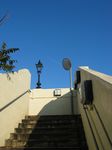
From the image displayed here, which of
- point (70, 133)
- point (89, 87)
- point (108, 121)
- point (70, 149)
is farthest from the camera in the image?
point (70, 133)

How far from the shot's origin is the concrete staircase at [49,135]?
5988 millimetres

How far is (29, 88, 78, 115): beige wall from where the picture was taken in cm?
942

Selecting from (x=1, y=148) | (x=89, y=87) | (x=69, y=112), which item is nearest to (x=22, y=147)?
(x=1, y=148)

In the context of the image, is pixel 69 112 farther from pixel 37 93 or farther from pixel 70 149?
pixel 70 149

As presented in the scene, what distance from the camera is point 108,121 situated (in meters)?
2.68

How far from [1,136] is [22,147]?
57 centimetres

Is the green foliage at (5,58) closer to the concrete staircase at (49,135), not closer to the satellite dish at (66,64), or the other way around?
the concrete staircase at (49,135)

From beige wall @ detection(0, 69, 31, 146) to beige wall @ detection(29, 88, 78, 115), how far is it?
464 mm

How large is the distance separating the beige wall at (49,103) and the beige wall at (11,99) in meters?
0.46

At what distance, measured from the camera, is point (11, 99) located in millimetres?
7020

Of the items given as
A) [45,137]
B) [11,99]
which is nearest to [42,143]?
[45,137]

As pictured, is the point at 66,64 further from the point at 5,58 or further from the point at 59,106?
the point at 5,58

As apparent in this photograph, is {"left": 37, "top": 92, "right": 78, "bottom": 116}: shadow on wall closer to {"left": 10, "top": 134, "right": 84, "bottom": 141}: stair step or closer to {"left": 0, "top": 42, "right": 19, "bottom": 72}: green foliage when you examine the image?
{"left": 10, "top": 134, "right": 84, "bottom": 141}: stair step

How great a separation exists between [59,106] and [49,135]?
2952 millimetres
